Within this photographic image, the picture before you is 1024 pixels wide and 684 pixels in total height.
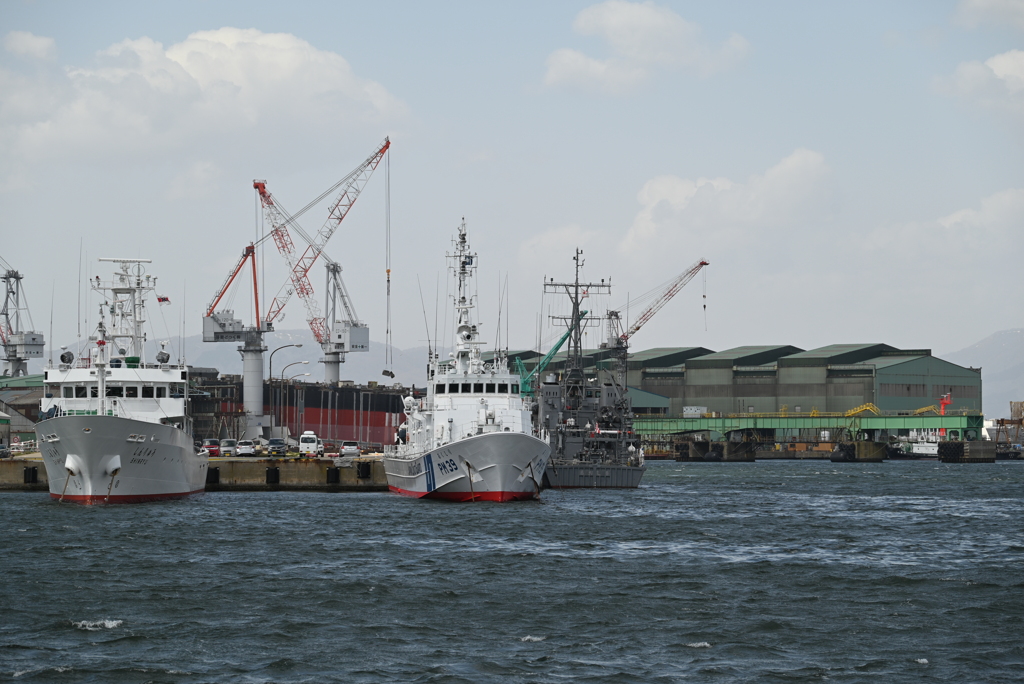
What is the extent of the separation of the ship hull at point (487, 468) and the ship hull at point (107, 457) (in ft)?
Answer: 50.2

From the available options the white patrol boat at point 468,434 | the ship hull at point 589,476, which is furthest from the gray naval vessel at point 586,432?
the white patrol boat at point 468,434

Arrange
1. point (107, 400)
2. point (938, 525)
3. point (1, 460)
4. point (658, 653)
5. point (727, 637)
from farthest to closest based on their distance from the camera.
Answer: point (1, 460), point (107, 400), point (938, 525), point (727, 637), point (658, 653)

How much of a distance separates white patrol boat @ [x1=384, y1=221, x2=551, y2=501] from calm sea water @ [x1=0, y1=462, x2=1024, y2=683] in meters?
2.30

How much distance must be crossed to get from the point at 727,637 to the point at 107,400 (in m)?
51.0

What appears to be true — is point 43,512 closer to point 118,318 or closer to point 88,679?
point 118,318

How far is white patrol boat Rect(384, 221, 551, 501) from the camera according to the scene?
6462cm

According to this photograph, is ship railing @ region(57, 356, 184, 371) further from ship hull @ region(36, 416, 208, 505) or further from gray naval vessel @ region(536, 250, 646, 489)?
gray naval vessel @ region(536, 250, 646, 489)

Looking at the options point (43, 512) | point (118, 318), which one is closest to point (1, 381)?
point (118, 318)

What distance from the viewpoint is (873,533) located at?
56250 millimetres

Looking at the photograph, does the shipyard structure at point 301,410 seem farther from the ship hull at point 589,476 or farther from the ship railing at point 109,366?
the ship railing at point 109,366

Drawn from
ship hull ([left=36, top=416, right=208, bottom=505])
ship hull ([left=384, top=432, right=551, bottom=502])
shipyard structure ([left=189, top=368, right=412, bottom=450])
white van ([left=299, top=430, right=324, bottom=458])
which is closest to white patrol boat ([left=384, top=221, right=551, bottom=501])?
ship hull ([left=384, top=432, right=551, bottom=502])

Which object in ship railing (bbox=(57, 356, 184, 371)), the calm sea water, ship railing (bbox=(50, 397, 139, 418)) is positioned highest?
ship railing (bbox=(57, 356, 184, 371))

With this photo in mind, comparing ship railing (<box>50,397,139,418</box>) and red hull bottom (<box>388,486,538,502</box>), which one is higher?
ship railing (<box>50,397,139,418</box>)

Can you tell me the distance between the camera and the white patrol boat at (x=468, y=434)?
64625 mm
